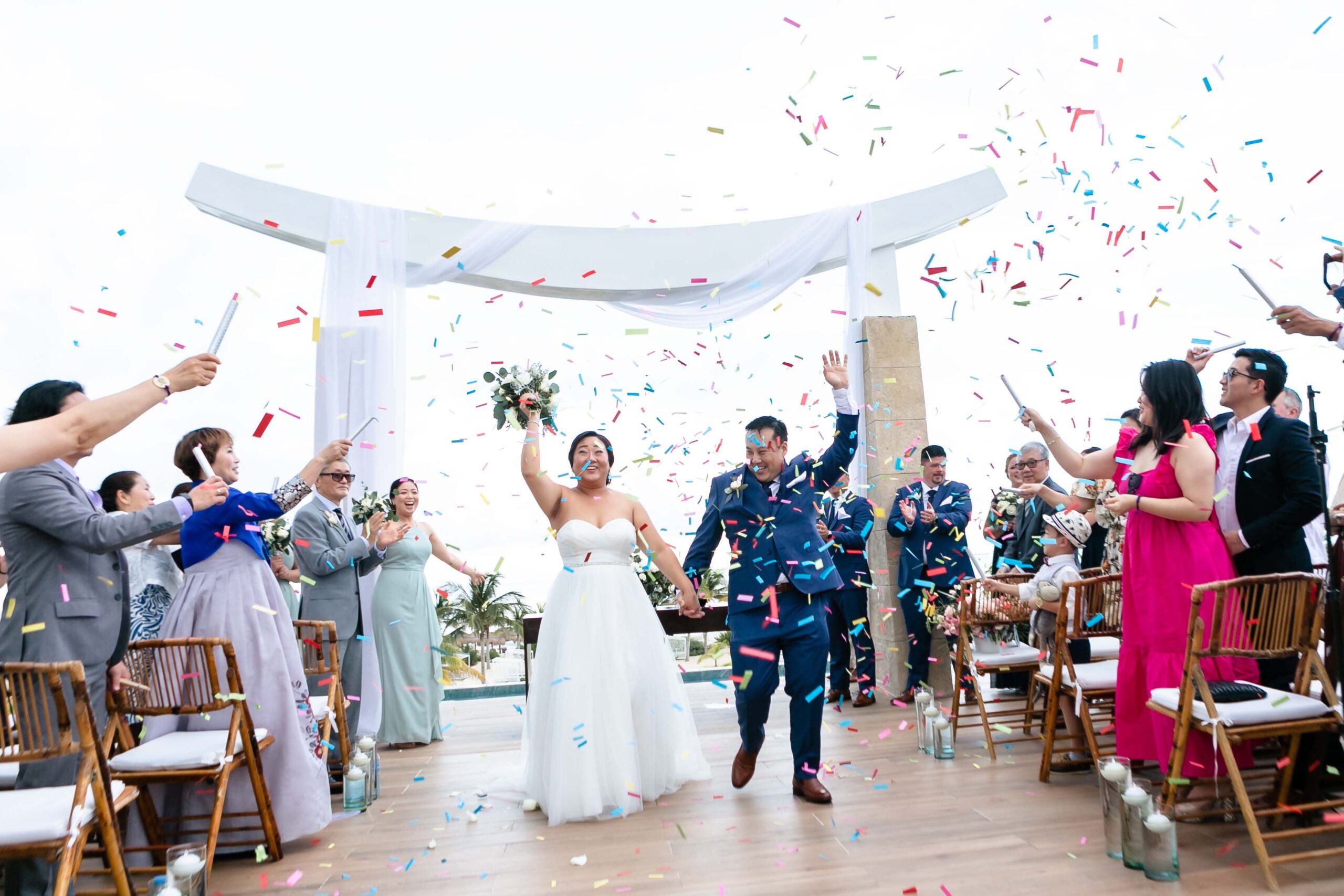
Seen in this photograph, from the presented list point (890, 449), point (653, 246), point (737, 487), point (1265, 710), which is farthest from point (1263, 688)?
point (653, 246)

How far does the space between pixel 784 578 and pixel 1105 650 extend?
179 cm

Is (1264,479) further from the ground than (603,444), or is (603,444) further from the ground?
(603,444)

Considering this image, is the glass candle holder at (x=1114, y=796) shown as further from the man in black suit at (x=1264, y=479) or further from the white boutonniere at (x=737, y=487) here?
the white boutonniere at (x=737, y=487)

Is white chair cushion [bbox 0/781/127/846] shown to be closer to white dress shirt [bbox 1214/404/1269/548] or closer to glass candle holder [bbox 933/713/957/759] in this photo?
glass candle holder [bbox 933/713/957/759]

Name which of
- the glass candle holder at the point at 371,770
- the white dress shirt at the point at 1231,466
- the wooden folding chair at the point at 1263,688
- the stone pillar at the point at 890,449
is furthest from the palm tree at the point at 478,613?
the wooden folding chair at the point at 1263,688

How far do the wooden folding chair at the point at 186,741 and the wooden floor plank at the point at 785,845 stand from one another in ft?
0.77

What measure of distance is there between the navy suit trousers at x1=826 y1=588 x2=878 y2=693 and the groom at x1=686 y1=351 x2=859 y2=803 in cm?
270

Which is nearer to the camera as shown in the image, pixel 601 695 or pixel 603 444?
pixel 601 695

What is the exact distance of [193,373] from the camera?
227cm

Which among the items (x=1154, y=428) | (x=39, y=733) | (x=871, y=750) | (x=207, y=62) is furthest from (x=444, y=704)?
(x=1154, y=428)

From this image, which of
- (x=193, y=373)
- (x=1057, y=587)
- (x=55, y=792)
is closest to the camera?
(x=193, y=373)

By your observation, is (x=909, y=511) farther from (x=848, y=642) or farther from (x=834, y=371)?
(x=834, y=371)

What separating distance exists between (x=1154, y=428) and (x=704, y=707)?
16.0 ft

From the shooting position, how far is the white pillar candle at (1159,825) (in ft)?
9.27
